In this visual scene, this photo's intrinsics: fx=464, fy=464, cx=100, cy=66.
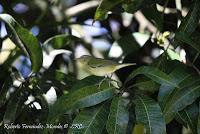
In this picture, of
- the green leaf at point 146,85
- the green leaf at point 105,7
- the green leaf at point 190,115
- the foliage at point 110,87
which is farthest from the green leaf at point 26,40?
the green leaf at point 190,115

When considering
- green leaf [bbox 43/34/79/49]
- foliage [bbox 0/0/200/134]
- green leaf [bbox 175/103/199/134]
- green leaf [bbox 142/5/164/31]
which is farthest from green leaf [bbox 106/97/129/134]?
green leaf [bbox 43/34/79/49]

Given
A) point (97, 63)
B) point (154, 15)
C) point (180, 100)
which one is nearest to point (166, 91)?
point (180, 100)

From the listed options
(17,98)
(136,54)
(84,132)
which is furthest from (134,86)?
(136,54)

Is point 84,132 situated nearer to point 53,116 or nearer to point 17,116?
point 53,116

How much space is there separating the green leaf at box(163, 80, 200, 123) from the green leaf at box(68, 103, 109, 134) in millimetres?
120

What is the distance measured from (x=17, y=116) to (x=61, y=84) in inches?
5.8

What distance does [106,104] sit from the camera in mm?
925

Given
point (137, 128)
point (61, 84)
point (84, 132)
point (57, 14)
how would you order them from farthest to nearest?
point (57, 14)
point (61, 84)
point (137, 128)
point (84, 132)

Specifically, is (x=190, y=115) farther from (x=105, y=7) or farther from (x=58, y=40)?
(x=58, y=40)

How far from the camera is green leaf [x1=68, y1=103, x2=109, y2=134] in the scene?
2.88 ft

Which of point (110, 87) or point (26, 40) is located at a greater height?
point (26, 40)

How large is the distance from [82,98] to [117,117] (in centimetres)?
8

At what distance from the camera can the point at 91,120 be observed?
89 cm

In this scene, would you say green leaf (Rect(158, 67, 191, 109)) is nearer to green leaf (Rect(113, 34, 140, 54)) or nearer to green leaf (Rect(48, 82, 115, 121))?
green leaf (Rect(48, 82, 115, 121))
